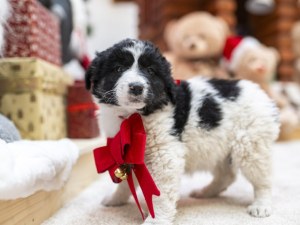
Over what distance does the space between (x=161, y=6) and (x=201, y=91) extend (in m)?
2.74

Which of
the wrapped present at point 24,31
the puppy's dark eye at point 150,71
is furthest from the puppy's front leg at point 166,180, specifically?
the wrapped present at point 24,31

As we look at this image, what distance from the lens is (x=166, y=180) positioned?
50.7 inches

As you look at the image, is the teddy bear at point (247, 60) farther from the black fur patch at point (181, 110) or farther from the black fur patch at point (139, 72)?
the black fur patch at point (139, 72)

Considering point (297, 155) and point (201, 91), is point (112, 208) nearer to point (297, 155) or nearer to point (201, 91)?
point (201, 91)

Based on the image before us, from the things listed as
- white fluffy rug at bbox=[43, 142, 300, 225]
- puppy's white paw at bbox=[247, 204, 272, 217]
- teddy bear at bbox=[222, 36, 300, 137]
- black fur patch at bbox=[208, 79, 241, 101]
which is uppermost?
teddy bear at bbox=[222, 36, 300, 137]

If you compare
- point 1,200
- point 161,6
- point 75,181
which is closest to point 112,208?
point 75,181

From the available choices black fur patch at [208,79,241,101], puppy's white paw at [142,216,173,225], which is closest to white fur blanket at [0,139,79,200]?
puppy's white paw at [142,216,173,225]

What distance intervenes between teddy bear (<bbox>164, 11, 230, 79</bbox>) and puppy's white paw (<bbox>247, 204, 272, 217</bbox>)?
1629 millimetres

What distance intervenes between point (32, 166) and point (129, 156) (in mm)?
329

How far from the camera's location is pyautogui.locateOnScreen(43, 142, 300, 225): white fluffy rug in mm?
1318

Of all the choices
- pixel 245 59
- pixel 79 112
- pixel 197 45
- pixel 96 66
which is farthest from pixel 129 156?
pixel 245 59

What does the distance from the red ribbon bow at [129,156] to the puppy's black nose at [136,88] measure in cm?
15

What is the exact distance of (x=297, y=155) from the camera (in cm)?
280

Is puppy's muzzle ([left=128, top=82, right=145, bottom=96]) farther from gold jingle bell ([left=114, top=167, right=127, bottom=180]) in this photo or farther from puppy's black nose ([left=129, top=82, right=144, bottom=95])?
gold jingle bell ([left=114, top=167, right=127, bottom=180])
